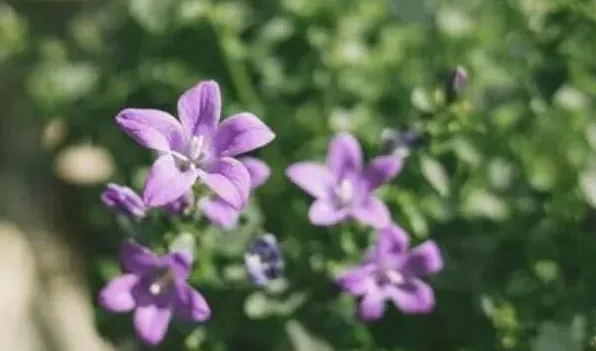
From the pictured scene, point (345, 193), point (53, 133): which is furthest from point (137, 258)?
point (53, 133)

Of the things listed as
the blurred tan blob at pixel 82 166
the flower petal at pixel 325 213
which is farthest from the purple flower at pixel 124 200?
the blurred tan blob at pixel 82 166

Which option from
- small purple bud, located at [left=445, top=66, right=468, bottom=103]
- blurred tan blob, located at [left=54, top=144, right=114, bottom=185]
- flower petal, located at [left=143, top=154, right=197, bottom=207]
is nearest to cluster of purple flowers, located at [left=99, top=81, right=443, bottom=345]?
flower petal, located at [left=143, top=154, right=197, bottom=207]

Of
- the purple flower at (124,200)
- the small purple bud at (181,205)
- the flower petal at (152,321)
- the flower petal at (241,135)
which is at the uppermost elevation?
the flower petal at (241,135)

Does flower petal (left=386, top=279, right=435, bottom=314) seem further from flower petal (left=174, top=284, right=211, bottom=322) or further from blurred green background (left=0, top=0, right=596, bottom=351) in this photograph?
flower petal (left=174, top=284, right=211, bottom=322)

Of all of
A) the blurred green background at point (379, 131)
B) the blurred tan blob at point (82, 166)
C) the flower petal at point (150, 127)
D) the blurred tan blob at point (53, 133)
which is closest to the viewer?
the flower petal at point (150, 127)

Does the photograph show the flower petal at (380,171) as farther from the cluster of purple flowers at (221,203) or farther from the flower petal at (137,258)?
the flower petal at (137,258)

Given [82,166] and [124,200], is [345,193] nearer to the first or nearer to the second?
[124,200]
